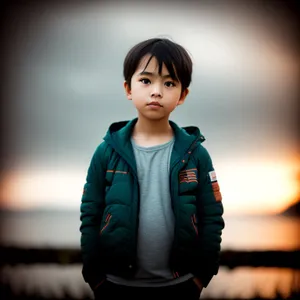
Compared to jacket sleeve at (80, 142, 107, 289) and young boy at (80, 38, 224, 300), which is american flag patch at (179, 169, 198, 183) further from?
jacket sleeve at (80, 142, 107, 289)

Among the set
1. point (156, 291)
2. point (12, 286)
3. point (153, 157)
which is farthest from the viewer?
Result: point (12, 286)

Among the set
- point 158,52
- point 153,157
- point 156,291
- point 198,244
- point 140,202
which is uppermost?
point 158,52

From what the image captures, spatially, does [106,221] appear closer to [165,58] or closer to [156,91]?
[156,91]

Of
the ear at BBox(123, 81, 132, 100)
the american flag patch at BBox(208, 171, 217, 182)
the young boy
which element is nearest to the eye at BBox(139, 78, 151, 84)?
the young boy

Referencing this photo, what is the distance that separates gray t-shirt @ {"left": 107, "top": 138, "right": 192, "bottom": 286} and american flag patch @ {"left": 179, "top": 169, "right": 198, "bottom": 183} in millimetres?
65

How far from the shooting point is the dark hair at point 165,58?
2.02 m

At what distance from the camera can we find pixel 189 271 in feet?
6.61

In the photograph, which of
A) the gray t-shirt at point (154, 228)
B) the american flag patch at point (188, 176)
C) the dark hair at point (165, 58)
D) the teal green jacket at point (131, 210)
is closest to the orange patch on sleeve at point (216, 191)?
the teal green jacket at point (131, 210)

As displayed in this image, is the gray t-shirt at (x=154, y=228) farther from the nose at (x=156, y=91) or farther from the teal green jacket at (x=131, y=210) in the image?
the nose at (x=156, y=91)

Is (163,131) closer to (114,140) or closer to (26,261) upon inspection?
(114,140)

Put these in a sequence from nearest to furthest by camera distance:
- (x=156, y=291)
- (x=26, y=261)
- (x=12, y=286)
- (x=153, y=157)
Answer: (x=156, y=291)
(x=153, y=157)
(x=12, y=286)
(x=26, y=261)

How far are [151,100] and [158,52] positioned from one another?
247 millimetres

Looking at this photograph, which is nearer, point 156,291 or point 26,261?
point 156,291

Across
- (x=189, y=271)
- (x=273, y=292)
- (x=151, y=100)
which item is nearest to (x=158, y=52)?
(x=151, y=100)
